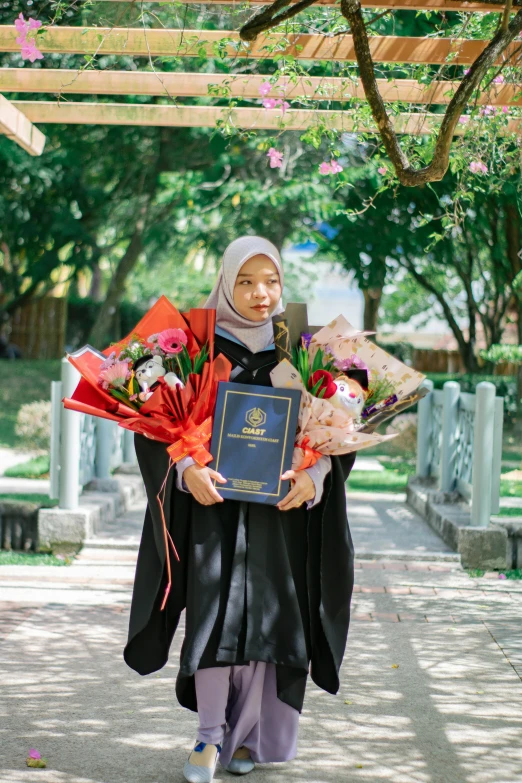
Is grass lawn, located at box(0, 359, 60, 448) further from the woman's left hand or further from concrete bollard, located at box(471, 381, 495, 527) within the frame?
the woman's left hand

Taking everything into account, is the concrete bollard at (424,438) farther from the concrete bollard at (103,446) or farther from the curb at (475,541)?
the concrete bollard at (103,446)

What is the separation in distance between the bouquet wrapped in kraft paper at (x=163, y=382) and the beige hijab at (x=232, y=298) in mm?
93

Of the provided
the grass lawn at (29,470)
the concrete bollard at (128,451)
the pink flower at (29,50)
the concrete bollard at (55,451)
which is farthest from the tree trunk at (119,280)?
the pink flower at (29,50)

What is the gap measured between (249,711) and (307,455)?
0.96 meters

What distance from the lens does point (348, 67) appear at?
653 centimetres

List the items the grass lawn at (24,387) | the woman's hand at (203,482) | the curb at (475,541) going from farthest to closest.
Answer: the grass lawn at (24,387) < the curb at (475,541) < the woman's hand at (203,482)

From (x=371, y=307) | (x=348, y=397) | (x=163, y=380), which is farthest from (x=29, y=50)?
(x=371, y=307)

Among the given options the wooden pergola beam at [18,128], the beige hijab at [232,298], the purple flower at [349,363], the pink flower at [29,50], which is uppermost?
the wooden pergola beam at [18,128]

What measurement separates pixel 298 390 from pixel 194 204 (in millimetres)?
14630

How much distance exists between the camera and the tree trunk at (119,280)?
20.0 meters

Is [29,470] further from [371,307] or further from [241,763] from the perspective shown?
[371,307]

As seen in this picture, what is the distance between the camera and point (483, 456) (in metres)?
7.68

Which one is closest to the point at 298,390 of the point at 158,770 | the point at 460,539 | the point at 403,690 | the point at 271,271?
the point at 271,271

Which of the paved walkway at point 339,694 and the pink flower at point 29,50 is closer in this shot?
the paved walkway at point 339,694
